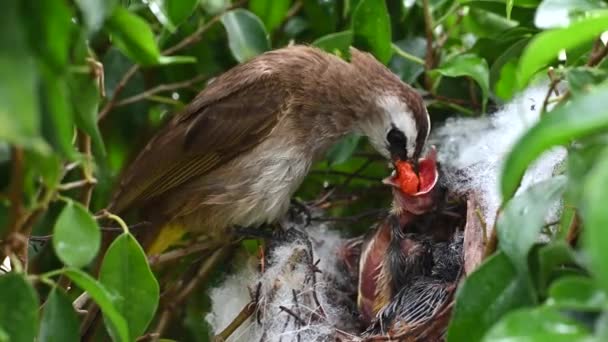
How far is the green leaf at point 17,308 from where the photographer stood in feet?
2.89

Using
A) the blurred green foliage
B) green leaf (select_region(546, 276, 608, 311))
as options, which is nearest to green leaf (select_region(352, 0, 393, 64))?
the blurred green foliage

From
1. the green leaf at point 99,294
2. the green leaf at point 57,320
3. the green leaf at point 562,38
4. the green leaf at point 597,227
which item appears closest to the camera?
the green leaf at point 597,227

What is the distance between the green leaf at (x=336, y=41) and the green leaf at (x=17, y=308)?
93 centimetres

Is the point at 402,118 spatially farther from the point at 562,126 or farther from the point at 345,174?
the point at 562,126

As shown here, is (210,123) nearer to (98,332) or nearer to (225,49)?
(225,49)

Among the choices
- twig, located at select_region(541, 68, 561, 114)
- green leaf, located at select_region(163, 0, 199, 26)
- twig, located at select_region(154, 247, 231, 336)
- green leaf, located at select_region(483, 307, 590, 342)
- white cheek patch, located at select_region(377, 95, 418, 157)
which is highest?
green leaf, located at select_region(483, 307, 590, 342)

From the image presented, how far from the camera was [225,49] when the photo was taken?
1.93 metres

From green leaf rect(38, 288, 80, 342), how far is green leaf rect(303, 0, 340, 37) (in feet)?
3.00

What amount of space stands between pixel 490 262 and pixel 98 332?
0.95 m

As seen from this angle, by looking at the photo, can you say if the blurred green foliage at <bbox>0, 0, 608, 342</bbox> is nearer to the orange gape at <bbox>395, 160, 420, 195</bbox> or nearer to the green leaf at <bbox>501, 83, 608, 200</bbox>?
the green leaf at <bbox>501, 83, 608, 200</bbox>

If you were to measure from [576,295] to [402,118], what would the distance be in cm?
105

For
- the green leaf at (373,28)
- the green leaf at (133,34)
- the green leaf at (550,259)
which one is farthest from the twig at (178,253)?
the green leaf at (550,259)

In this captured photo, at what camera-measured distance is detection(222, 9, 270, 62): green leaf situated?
5.36 ft

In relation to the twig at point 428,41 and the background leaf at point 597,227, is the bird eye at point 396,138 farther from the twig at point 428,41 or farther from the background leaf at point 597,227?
the background leaf at point 597,227
